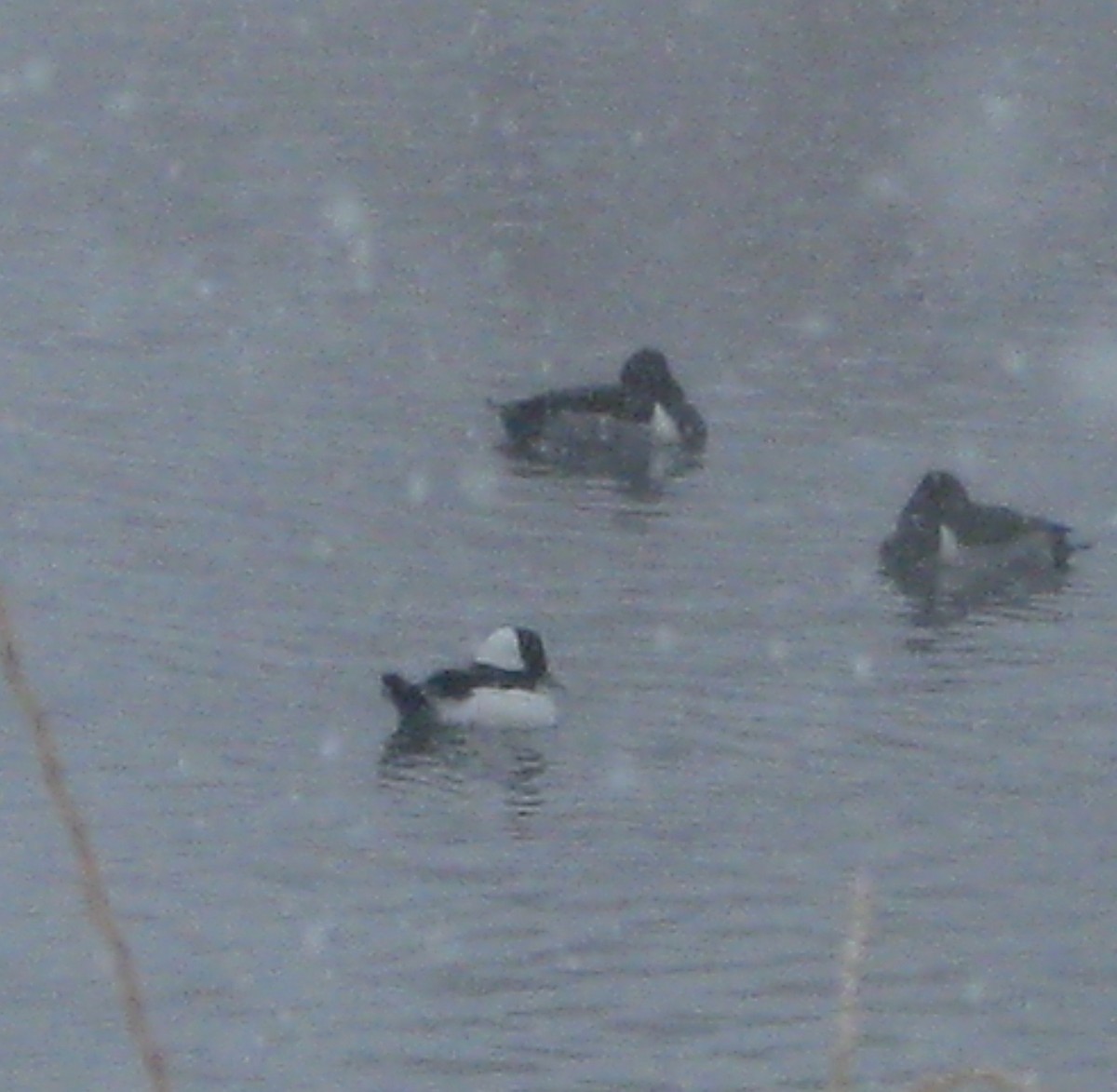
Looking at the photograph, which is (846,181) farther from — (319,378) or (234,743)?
(234,743)

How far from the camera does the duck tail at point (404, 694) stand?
13195 mm

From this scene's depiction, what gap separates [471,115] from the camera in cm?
2983

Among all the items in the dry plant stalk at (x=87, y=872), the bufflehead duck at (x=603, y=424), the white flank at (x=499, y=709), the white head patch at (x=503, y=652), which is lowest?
the white flank at (x=499, y=709)

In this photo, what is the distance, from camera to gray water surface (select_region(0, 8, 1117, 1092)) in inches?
416

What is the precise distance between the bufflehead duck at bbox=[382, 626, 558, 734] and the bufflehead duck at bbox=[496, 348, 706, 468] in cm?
483

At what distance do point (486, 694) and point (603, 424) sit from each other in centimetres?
538

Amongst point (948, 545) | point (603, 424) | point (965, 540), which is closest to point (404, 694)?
point (948, 545)

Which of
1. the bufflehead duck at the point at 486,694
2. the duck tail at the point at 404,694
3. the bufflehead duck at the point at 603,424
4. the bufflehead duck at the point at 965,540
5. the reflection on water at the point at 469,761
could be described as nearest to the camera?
the reflection on water at the point at 469,761

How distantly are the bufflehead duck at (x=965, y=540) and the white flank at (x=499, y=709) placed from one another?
3099 mm

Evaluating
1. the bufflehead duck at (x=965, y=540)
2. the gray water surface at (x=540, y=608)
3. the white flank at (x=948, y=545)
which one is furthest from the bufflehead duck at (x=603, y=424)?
the white flank at (x=948, y=545)

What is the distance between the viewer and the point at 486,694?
13.4m

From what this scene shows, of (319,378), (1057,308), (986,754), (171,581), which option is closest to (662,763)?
(986,754)

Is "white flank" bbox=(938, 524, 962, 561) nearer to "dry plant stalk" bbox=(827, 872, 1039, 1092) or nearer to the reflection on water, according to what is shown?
the reflection on water

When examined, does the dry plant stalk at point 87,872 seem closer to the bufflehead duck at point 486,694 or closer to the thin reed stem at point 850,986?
the thin reed stem at point 850,986
